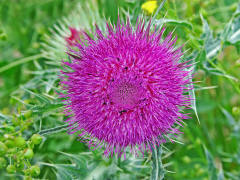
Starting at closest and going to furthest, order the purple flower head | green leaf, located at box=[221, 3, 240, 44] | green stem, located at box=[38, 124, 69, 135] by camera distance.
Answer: the purple flower head
green stem, located at box=[38, 124, 69, 135]
green leaf, located at box=[221, 3, 240, 44]

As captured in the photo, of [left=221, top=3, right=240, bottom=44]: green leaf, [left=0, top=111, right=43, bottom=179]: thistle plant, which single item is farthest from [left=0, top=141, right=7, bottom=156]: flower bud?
[left=221, top=3, right=240, bottom=44]: green leaf

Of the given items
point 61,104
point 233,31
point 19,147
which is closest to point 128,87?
point 61,104

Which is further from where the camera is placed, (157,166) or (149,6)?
(149,6)

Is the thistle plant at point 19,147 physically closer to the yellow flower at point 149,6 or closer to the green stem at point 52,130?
the green stem at point 52,130

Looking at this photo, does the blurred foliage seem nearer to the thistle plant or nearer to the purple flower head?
the thistle plant

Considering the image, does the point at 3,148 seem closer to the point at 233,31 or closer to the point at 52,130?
the point at 52,130

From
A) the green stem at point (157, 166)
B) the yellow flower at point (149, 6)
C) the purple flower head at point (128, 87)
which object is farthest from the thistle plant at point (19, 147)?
the yellow flower at point (149, 6)
